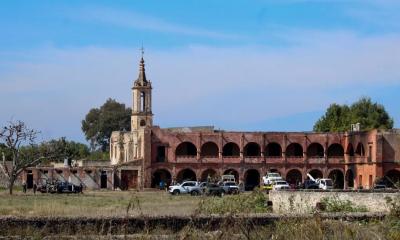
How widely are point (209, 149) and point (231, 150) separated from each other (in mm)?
2142

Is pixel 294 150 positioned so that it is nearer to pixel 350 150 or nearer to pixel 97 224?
pixel 350 150

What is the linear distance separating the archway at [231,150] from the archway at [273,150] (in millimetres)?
2885

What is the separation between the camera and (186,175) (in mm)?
71250

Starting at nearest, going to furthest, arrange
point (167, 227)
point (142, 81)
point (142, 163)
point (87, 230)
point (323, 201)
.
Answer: point (87, 230)
point (167, 227)
point (323, 201)
point (142, 163)
point (142, 81)

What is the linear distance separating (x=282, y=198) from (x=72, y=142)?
98710 millimetres

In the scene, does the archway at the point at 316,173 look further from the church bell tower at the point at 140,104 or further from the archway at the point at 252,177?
the church bell tower at the point at 140,104

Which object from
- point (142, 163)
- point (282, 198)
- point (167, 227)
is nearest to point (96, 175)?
point (142, 163)

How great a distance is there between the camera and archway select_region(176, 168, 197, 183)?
69.8 m

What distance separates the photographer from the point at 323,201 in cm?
2500

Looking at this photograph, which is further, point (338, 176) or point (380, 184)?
point (338, 176)

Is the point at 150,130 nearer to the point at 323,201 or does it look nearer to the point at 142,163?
the point at 142,163


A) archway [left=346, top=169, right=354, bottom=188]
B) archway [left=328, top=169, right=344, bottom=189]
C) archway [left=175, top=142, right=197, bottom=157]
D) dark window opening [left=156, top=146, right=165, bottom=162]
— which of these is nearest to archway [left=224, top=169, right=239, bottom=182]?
archway [left=175, top=142, right=197, bottom=157]

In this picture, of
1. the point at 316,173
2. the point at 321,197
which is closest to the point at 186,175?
the point at 316,173

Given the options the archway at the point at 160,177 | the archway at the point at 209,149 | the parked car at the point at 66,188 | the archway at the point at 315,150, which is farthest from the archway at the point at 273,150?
the parked car at the point at 66,188
